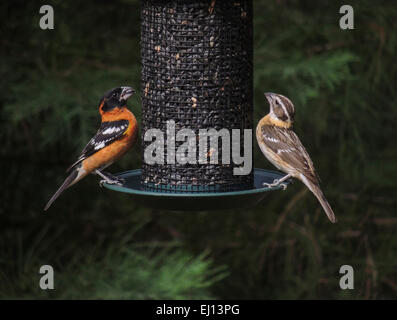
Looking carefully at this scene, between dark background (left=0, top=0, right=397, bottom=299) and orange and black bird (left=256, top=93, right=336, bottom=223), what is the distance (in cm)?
258

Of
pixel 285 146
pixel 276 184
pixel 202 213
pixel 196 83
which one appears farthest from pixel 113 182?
pixel 202 213

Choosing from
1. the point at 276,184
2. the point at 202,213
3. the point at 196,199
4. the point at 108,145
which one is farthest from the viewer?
the point at 202,213

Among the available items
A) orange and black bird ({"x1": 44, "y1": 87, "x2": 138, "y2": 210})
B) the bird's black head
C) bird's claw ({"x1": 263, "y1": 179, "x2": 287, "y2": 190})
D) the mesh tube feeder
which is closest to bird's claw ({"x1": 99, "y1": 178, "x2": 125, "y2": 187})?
the mesh tube feeder

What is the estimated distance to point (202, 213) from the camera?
1091cm

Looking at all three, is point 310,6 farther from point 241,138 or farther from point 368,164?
point 241,138

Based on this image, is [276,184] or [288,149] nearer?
[276,184]

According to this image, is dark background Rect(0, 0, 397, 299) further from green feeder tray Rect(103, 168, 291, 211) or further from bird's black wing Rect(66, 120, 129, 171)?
green feeder tray Rect(103, 168, 291, 211)

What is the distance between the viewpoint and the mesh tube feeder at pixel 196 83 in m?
6.71

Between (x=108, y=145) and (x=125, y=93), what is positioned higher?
(x=125, y=93)

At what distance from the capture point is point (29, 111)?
9688 millimetres

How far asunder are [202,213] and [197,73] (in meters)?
4.34

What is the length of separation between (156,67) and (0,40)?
12.8ft

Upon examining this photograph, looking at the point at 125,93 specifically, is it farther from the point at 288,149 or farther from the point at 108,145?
the point at 288,149

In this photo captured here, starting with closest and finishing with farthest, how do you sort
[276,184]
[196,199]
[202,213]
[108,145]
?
1. [196,199]
2. [276,184]
3. [108,145]
4. [202,213]
